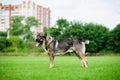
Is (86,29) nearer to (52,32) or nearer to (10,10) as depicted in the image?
(52,32)

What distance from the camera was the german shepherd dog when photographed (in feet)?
25.6

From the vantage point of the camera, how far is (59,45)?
809 cm

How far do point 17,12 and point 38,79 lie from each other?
985mm

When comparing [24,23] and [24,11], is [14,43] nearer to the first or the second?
[24,23]

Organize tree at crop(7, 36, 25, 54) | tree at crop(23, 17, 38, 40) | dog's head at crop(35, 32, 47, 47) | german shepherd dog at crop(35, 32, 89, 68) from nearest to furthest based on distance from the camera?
tree at crop(23, 17, 38, 40) → dog's head at crop(35, 32, 47, 47) → german shepherd dog at crop(35, 32, 89, 68) → tree at crop(7, 36, 25, 54)

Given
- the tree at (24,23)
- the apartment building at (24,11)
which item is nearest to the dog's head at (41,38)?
the tree at (24,23)

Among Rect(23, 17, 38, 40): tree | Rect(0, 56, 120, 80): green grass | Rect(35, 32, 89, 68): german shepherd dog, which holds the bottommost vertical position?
Rect(0, 56, 120, 80): green grass

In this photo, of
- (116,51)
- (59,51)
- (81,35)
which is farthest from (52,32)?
(116,51)

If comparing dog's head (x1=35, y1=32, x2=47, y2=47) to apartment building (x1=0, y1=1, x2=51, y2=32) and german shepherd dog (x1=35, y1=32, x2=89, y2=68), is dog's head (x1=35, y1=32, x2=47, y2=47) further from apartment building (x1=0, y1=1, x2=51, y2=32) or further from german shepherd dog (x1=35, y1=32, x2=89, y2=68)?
apartment building (x1=0, y1=1, x2=51, y2=32)

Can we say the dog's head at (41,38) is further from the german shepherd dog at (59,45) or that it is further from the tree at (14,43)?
the tree at (14,43)

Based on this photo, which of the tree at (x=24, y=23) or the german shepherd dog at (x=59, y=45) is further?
the german shepherd dog at (x=59, y=45)

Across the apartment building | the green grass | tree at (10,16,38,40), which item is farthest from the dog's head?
the apartment building

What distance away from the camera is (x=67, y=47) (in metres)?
8.08

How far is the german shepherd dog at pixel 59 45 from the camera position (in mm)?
7809
